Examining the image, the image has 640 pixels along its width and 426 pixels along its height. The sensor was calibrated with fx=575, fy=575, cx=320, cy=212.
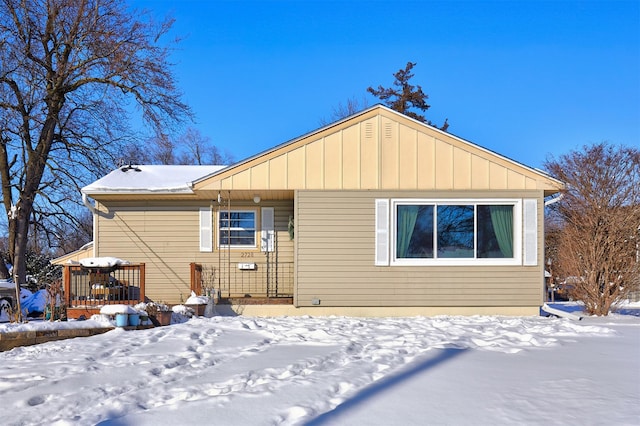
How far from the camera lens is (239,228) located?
12.5m

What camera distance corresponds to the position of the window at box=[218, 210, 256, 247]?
12430mm

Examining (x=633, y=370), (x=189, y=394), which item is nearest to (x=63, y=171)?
(x=189, y=394)

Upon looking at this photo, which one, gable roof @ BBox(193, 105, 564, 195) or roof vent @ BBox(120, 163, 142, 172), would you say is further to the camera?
roof vent @ BBox(120, 163, 142, 172)

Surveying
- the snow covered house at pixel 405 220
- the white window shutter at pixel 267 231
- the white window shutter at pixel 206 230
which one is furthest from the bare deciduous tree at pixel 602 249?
the white window shutter at pixel 206 230

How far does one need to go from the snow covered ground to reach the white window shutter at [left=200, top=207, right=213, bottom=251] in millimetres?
4094

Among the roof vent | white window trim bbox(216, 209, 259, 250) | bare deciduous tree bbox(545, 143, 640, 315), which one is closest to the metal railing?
white window trim bbox(216, 209, 259, 250)

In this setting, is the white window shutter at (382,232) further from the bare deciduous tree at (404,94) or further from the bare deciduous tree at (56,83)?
the bare deciduous tree at (404,94)

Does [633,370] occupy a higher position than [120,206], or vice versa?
[120,206]

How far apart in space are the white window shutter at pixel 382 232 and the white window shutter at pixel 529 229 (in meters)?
2.61

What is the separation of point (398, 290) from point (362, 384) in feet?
20.4

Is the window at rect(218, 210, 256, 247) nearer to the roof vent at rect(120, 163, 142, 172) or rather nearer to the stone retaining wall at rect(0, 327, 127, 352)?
the roof vent at rect(120, 163, 142, 172)

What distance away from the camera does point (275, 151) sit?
424 inches

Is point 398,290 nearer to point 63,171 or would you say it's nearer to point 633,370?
point 633,370

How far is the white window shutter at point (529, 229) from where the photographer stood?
10.9 metres
